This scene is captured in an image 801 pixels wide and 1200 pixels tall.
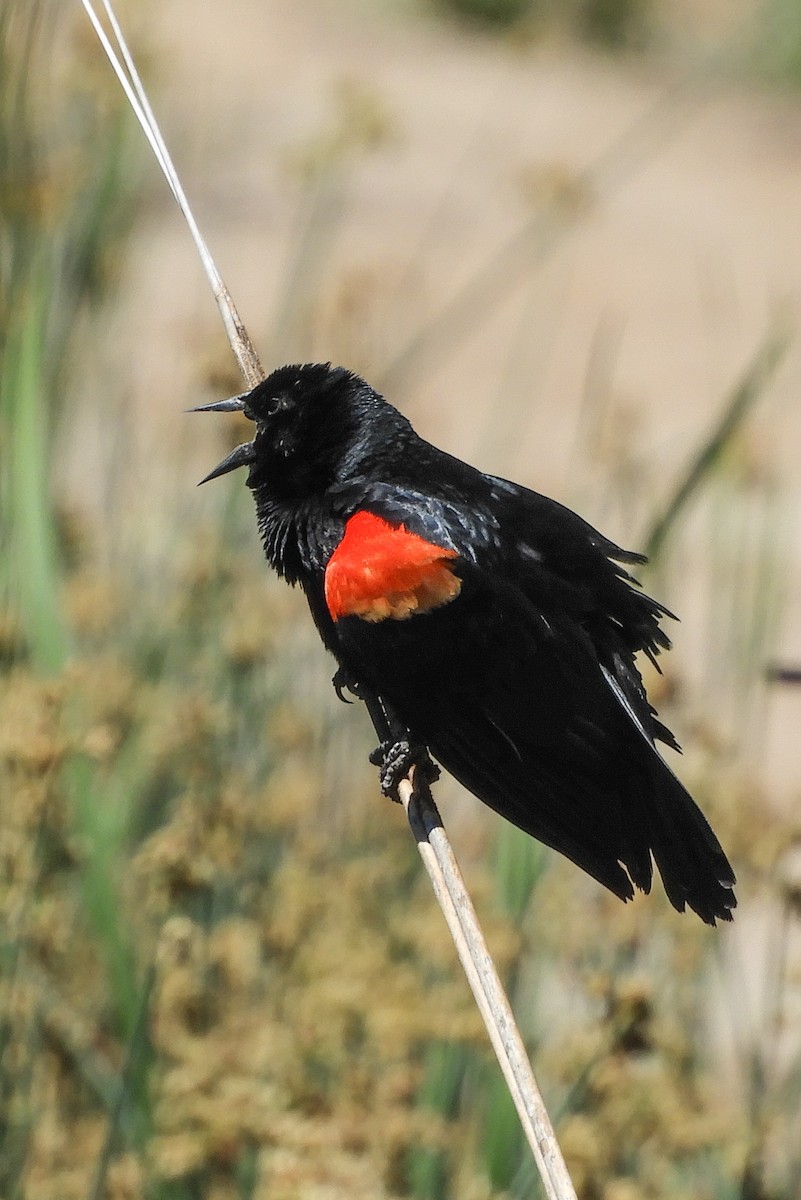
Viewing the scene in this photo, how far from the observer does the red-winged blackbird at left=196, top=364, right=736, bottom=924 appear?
2.05 meters

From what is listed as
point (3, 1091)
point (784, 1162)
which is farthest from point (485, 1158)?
point (784, 1162)

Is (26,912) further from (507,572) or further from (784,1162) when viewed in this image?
(784,1162)

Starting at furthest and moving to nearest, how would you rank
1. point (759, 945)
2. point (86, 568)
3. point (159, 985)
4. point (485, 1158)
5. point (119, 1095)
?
point (759, 945), point (86, 568), point (159, 985), point (485, 1158), point (119, 1095)

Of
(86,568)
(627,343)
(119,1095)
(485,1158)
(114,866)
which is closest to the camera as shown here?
(119,1095)

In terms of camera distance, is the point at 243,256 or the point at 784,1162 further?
the point at 243,256

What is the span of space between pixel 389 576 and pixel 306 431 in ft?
1.22

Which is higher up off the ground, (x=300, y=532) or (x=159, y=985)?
(x=300, y=532)

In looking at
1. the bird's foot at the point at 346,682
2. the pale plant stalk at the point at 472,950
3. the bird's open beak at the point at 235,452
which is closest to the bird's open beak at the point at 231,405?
the bird's open beak at the point at 235,452

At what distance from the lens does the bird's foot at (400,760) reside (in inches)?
86.4

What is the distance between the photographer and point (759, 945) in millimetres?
4637

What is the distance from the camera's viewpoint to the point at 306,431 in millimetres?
2373

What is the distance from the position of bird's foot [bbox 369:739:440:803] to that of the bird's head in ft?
1.31

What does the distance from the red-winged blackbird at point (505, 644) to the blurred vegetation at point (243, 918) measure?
0.13 metres

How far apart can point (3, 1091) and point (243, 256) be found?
24.0ft
